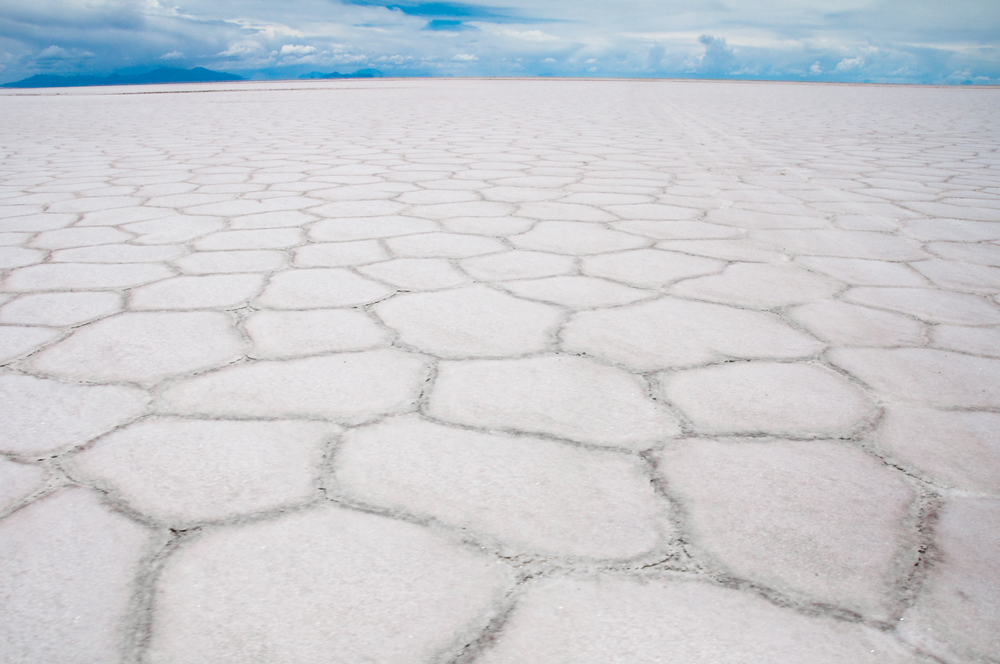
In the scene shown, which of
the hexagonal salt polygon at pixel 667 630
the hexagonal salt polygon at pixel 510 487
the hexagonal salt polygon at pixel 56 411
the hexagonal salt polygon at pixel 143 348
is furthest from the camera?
the hexagonal salt polygon at pixel 143 348

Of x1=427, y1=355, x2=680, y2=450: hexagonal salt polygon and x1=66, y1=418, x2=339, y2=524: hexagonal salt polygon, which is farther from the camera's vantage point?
x1=427, y1=355, x2=680, y2=450: hexagonal salt polygon

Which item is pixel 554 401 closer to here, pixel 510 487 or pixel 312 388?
pixel 510 487

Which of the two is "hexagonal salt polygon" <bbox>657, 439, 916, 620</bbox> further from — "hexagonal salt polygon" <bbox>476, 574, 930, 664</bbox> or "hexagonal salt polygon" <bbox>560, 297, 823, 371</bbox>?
"hexagonal salt polygon" <bbox>560, 297, 823, 371</bbox>

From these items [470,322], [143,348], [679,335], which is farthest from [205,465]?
[679,335]

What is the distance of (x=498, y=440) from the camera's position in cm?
87

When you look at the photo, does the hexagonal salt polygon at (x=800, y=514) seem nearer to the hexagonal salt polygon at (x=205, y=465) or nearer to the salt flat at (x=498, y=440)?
the salt flat at (x=498, y=440)

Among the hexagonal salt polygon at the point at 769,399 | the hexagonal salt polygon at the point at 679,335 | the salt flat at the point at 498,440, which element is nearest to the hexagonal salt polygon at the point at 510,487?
the salt flat at the point at 498,440

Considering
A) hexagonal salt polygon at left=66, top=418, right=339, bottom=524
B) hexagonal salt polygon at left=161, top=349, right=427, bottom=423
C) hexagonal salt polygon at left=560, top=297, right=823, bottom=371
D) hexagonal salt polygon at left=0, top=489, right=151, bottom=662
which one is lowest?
hexagonal salt polygon at left=0, top=489, right=151, bottom=662

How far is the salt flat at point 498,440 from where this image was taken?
1.96ft

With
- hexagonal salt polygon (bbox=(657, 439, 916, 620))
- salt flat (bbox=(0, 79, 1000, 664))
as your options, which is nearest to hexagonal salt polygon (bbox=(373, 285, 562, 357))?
salt flat (bbox=(0, 79, 1000, 664))

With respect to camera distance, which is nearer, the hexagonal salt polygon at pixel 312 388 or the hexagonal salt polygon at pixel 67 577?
the hexagonal salt polygon at pixel 67 577

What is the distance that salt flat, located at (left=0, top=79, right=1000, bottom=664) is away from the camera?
60cm

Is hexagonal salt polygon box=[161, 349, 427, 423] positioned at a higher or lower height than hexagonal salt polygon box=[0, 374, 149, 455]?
higher

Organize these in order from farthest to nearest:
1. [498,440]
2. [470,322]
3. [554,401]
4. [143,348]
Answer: [470,322]
[143,348]
[554,401]
[498,440]
